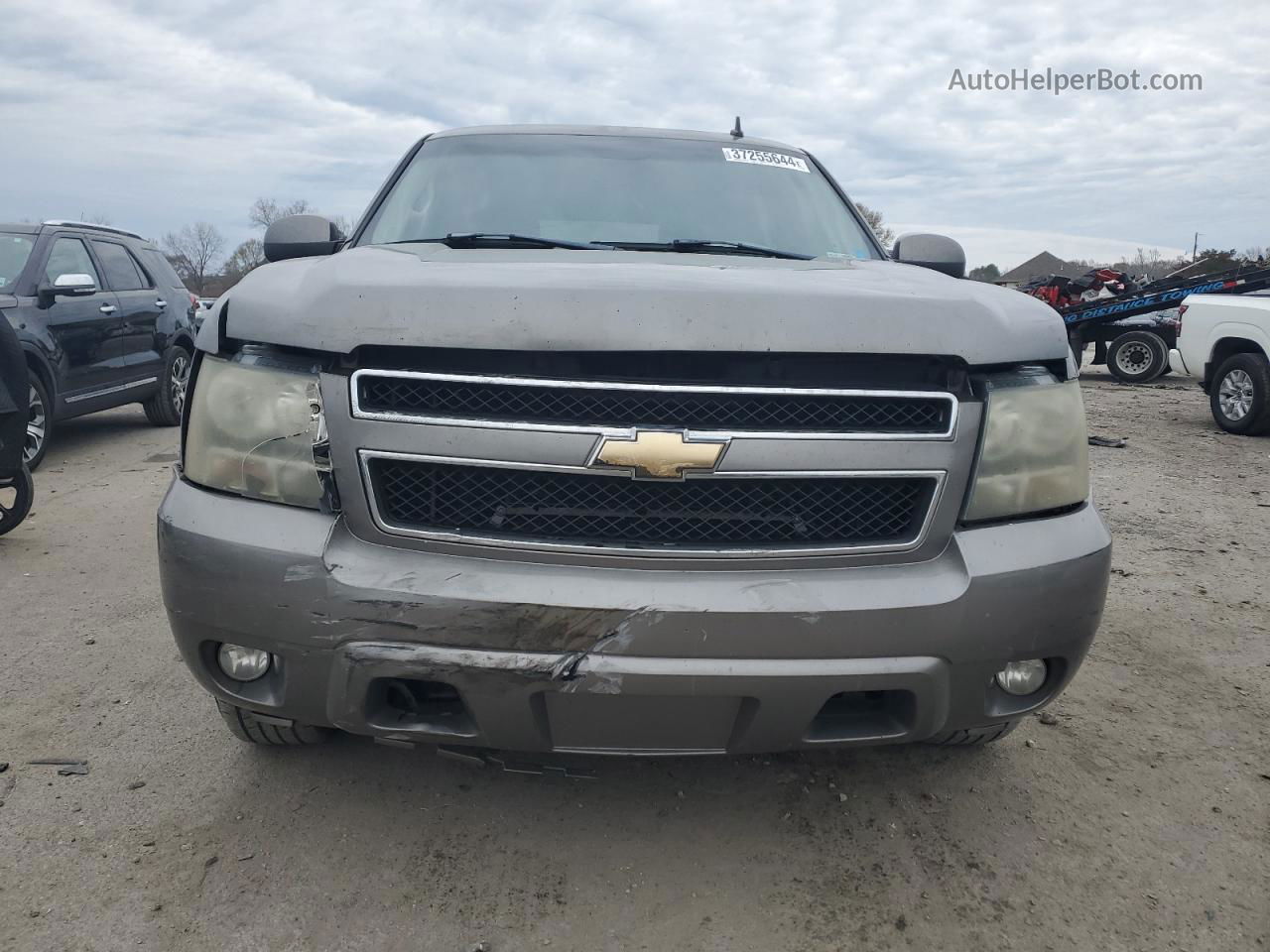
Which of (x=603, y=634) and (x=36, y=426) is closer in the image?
(x=603, y=634)

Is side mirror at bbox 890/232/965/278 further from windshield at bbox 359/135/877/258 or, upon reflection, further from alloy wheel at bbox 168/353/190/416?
alloy wheel at bbox 168/353/190/416

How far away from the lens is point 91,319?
680cm

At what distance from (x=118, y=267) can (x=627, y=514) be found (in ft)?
24.3

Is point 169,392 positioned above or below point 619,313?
below

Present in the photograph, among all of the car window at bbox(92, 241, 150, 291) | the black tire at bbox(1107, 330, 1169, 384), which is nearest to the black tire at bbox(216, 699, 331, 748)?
the car window at bbox(92, 241, 150, 291)

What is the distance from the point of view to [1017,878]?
2.01 meters

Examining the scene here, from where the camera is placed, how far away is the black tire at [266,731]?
86.3 inches

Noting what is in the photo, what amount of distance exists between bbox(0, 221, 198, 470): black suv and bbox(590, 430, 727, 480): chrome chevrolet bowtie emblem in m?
5.65

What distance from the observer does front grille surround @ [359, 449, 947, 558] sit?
170cm

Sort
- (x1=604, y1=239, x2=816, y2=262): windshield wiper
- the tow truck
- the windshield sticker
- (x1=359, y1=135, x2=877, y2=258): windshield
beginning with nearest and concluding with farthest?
(x1=604, y1=239, x2=816, y2=262): windshield wiper
(x1=359, y1=135, x2=877, y2=258): windshield
the windshield sticker
the tow truck

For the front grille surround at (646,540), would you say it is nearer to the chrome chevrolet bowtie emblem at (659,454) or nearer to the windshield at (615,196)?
the chrome chevrolet bowtie emblem at (659,454)

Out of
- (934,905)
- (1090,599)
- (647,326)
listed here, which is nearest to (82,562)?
(647,326)

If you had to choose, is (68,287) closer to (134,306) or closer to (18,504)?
(134,306)

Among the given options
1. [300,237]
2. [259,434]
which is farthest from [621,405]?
[300,237]
